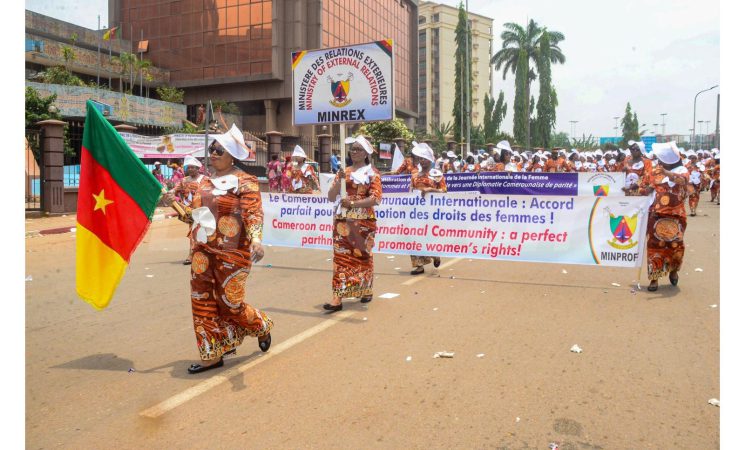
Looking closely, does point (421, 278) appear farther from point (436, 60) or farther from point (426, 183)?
point (436, 60)

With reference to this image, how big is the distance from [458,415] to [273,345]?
2.04 metres

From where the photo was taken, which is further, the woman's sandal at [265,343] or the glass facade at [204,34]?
the glass facade at [204,34]

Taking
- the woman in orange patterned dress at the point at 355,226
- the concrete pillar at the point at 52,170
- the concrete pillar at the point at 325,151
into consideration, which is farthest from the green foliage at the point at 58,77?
the woman in orange patterned dress at the point at 355,226

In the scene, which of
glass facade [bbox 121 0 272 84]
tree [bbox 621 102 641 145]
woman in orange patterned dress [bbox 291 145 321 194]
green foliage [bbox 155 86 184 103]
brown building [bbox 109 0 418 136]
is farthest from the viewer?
tree [bbox 621 102 641 145]

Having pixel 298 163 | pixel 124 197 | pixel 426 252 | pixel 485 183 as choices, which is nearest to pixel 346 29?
pixel 298 163

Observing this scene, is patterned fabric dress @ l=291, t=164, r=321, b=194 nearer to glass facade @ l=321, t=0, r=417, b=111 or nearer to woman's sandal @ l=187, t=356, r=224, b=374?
woman's sandal @ l=187, t=356, r=224, b=374

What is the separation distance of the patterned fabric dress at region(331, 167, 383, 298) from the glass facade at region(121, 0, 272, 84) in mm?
41258

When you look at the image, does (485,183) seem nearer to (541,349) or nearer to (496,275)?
(496,275)

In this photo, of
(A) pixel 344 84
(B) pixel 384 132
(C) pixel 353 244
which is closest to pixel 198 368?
(C) pixel 353 244

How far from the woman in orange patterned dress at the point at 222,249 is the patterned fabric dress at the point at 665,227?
17.3ft

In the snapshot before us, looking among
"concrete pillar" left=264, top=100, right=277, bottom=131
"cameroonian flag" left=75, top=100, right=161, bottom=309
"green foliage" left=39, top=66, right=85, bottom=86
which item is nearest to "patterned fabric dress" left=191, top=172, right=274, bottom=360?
"cameroonian flag" left=75, top=100, right=161, bottom=309

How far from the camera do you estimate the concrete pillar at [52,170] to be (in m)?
17.2

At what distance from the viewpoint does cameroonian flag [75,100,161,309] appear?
452 cm

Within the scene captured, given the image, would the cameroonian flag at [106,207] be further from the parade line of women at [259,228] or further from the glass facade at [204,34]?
the glass facade at [204,34]
